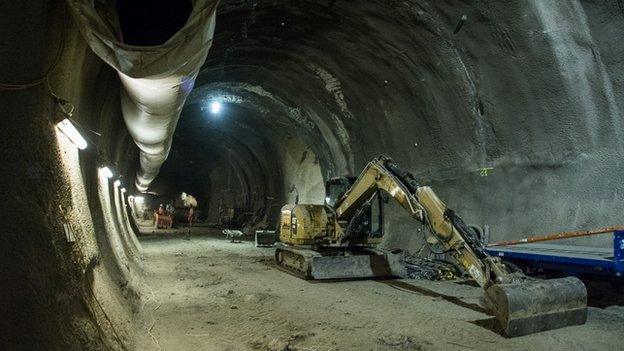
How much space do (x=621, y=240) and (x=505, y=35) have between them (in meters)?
3.81

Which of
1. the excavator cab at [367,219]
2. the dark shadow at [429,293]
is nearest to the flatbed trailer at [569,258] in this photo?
the dark shadow at [429,293]

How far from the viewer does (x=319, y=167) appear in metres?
17.5

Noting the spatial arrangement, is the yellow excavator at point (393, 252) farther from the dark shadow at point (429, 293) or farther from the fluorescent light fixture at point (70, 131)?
the fluorescent light fixture at point (70, 131)

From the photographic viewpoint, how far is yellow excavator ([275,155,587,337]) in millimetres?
5441

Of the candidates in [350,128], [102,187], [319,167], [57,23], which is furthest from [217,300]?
[319,167]

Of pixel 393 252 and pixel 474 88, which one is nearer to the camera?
pixel 474 88

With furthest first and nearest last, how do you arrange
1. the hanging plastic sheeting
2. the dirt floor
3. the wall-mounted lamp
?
the wall-mounted lamp < the dirt floor < the hanging plastic sheeting

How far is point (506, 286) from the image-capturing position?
5383 mm

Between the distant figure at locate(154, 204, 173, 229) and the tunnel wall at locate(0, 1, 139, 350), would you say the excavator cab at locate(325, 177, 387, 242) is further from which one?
the distant figure at locate(154, 204, 173, 229)

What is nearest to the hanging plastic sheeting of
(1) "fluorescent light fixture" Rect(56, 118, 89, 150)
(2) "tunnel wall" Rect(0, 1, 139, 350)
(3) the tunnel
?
(3) the tunnel

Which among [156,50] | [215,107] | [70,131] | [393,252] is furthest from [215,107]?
[156,50]

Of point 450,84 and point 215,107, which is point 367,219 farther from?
point 215,107

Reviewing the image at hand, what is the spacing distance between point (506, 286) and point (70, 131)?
5098mm

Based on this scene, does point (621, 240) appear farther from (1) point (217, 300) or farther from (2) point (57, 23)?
(2) point (57, 23)
